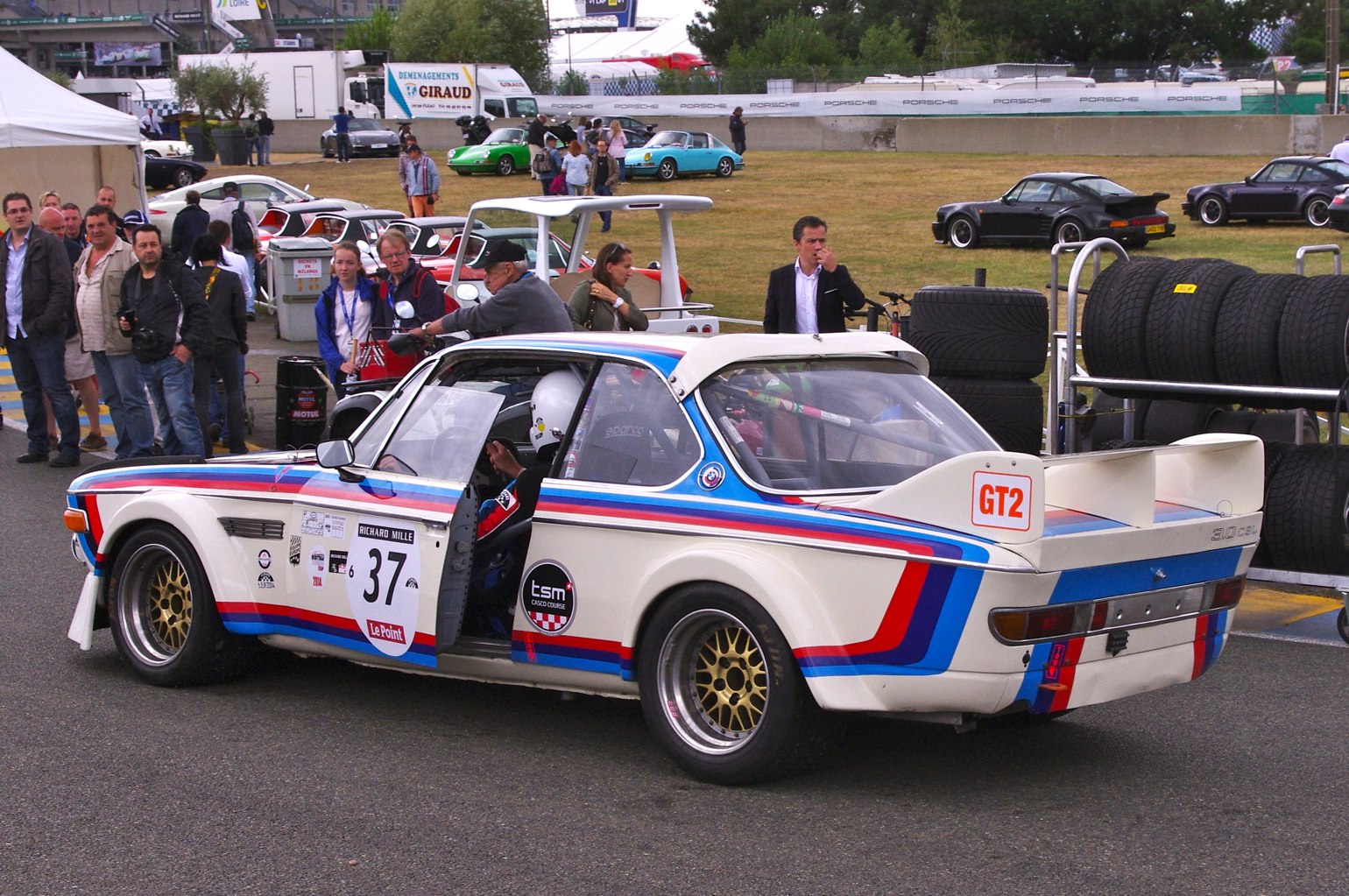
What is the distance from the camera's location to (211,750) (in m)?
5.52

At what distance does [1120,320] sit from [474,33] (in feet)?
250

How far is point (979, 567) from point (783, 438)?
98cm

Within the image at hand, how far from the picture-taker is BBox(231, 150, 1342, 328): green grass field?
24.3 m

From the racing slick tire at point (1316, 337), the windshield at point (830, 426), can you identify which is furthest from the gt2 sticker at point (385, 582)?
the racing slick tire at point (1316, 337)

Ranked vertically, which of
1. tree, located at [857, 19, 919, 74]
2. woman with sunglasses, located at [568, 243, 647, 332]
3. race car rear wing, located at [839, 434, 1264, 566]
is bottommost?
race car rear wing, located at [839, 434, 1264, 566]

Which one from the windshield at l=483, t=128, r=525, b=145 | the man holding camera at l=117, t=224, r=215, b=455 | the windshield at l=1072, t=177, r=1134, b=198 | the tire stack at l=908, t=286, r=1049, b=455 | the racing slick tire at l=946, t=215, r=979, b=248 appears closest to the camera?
the tire stack at l=908, t=286, r=1049, b=455

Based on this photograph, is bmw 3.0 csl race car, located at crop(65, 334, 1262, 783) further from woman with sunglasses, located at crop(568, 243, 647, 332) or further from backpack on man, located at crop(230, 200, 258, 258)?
backpack on man, located at crop(230, 200, 258, 258)

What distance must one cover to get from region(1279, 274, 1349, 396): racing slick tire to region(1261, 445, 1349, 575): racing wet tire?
0.35 metres

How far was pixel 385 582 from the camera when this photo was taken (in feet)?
18.6

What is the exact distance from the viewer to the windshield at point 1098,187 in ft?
88.0

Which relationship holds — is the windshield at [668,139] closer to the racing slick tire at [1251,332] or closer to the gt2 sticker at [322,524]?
the racing slick tire at [1251,332]

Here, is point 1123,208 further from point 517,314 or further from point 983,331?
point 517,314

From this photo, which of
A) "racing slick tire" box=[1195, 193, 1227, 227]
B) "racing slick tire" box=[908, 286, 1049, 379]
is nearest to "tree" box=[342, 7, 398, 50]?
"racing slick tire" box=[1195, 193, 1227, 227]

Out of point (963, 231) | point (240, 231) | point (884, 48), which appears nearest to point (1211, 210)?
point (963, 231)
